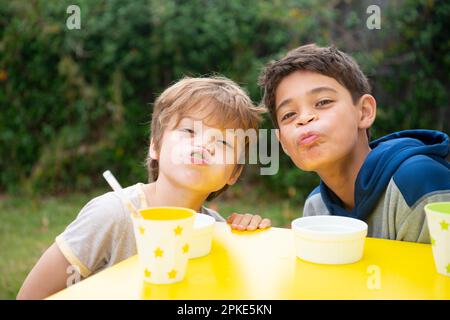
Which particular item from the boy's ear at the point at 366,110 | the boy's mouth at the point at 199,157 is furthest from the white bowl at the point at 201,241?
the boy's ear at the point at 366,110

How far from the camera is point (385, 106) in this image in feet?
12.5

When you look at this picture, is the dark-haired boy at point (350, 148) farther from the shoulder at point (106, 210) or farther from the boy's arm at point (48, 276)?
the boy's arm at point (48, 276)

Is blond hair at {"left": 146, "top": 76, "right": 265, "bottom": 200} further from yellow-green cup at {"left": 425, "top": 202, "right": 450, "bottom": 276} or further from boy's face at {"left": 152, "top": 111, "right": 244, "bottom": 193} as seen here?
yellow-green cup at {"left": 425, "top": 202, "right": 450, "bottom": 276}

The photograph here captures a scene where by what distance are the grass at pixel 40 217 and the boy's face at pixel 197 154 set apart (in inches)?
66.3

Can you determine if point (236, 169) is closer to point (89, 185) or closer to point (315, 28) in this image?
point (315, 28)

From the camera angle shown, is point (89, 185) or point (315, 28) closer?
point (315, 28)

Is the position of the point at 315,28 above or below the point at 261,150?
above

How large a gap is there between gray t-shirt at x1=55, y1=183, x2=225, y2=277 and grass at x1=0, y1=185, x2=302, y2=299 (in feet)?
5.04

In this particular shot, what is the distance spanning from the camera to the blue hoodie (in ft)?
4.20

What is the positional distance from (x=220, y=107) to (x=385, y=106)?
2.58 metres

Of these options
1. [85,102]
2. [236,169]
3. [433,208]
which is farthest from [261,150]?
[433,208]

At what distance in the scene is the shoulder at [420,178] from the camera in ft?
4.17
